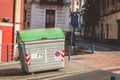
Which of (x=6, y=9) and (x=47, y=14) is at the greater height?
(x=47, y=14)

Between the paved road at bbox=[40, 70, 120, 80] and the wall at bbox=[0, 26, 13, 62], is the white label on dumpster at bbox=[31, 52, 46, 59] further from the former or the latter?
the wall at bbox=[0, 26, 13, 62]

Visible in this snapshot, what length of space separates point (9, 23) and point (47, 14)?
16759 millimetres

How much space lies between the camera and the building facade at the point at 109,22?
39244 mm

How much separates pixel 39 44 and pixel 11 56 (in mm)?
6849

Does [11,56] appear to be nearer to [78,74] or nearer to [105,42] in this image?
[78,74]

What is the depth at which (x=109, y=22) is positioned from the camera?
140ft

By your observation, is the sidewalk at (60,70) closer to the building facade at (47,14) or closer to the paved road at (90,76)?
the paved road at (90,76)

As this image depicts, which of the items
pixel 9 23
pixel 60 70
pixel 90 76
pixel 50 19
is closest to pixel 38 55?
pixel 60 70

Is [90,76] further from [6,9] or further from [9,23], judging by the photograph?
[6,9]

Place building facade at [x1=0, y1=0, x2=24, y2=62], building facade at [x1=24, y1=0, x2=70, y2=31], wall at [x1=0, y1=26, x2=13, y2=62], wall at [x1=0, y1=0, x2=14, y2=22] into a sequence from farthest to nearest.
→ building facade at [x1=24, y1=0, x2=70, y2=31] < wall at [x1=0, y1=0, x2=14, y2=22] < building facade at [x1=0, y1=0, x2=24, y2=62] < wall at [x1=0, y1=26, x2=13, y2=62]

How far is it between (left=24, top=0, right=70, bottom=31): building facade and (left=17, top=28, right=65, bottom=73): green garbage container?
22.9 meters

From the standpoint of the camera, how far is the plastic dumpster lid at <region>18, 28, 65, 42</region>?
51.1 feet

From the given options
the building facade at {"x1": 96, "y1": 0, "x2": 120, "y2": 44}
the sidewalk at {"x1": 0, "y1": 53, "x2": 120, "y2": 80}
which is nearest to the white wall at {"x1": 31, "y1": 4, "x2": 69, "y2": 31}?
the building facade at {"x1": 96, "y1": 0, "x2": 120, "y2": 44}

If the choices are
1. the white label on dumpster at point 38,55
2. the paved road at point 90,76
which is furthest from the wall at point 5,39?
the paved road at point 90,76
